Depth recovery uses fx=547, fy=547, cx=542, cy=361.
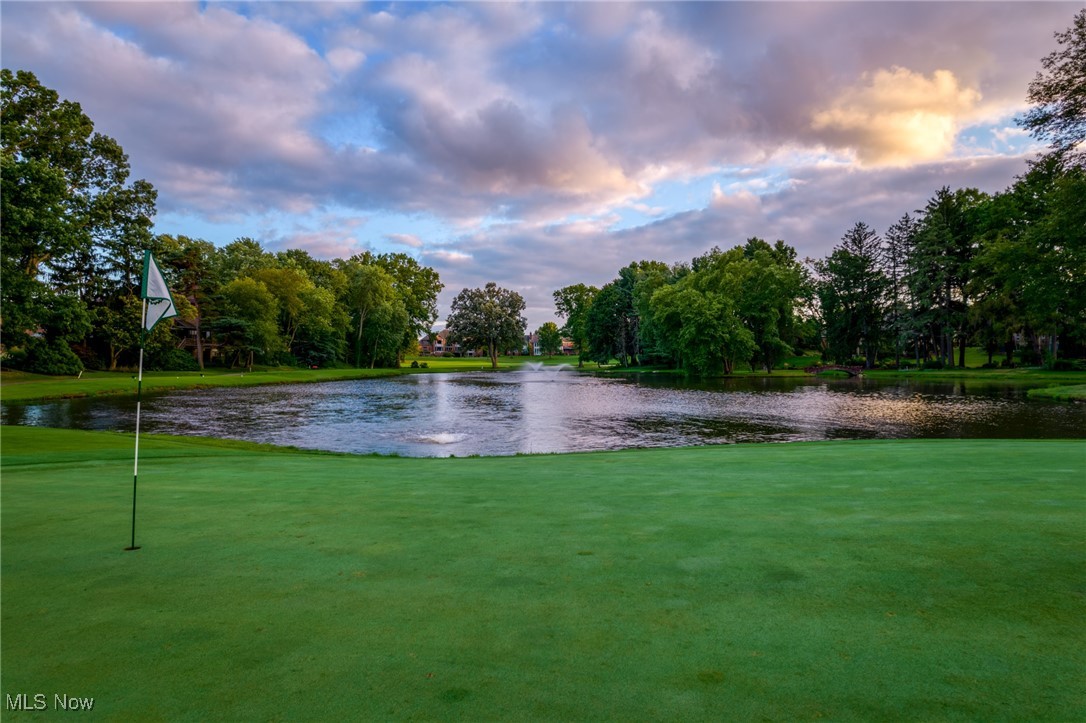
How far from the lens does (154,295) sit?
5.33 metres

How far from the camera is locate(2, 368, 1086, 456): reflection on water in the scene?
2152cm

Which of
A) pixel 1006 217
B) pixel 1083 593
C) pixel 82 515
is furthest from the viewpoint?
pixel 1006 217

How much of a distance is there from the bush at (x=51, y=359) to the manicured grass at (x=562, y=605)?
4566 centimetres

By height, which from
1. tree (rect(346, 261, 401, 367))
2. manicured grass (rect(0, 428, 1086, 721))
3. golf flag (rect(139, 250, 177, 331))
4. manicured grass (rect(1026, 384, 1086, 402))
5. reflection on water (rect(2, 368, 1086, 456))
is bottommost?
reflection on water (rect(2, 368, 1086, 456))

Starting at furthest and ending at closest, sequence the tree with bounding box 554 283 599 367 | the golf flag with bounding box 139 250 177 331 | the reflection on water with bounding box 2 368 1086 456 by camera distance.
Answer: the tree with bounding box 554 283 599 367 → the reflection on water with bounding box 2 368 1086 456 → the golf flag with bounding box 139 250 177 331

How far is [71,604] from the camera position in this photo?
144 inches

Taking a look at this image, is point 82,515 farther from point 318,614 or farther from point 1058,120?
point 1058,120

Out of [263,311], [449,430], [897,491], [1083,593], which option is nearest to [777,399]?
[449,430]

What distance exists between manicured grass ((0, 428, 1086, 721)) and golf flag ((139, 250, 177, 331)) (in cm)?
210

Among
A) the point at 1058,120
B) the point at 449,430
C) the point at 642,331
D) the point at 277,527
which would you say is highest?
the point at 1058,120

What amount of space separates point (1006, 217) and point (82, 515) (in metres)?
78.1

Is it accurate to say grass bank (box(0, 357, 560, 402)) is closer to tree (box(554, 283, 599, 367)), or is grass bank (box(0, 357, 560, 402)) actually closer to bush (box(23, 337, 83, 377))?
bush (box(23, 337, 83, 377))

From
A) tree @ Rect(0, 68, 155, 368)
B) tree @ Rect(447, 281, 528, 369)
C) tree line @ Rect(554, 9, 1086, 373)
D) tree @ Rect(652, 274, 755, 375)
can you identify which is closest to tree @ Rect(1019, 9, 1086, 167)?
tree line @ Rect(554, 9, 1086, 373)

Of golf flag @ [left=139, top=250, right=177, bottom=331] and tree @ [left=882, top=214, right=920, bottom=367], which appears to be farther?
tree @ [left=882, top=214, right=920, bottom=367]
